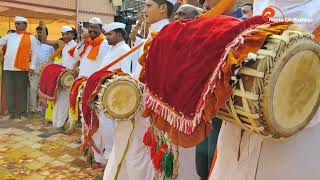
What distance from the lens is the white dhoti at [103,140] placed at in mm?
4023

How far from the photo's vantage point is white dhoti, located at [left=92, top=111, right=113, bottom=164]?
4.02 metres

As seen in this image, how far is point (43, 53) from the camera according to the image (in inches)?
274

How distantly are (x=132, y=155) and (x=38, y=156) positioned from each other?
199 centimetres

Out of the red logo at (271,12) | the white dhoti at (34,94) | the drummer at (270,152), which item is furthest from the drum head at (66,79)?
the red logo at (271,12)

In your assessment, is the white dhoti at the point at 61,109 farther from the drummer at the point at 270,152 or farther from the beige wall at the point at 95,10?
the drummer at the point at 270,152

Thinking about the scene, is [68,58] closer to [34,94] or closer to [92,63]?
[92,63]

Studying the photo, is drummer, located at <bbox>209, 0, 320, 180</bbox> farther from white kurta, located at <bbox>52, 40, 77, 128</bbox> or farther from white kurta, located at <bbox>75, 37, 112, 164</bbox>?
white kurta, located at <bbox>52, 40, 77, 128</bbox>

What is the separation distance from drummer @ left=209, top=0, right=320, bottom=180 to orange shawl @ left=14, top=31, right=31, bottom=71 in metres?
5.74

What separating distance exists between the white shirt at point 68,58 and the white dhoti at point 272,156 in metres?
4.42

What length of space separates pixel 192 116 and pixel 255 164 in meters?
0.36

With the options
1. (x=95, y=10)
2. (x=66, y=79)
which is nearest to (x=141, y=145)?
(x=66, y=79)

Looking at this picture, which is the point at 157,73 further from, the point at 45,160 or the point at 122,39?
the point at 45,160

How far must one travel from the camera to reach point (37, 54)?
682 cm

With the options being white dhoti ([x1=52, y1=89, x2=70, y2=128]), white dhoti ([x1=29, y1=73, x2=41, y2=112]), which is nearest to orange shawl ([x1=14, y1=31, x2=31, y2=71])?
white dhoti ([x1=29, y1=73, x2=41, y2=112])
